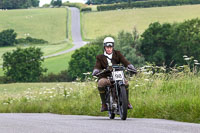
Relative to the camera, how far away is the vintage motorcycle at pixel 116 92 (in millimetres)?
9844

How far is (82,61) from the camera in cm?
9662

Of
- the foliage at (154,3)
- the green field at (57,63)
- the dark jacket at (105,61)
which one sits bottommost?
the green field at (57,63)

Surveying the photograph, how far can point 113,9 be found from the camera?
16650 cm

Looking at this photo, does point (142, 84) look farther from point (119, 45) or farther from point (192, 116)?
point (119, 45)

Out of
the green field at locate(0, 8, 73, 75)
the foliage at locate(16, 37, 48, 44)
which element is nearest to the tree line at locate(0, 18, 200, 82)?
the green field at locate(0, 8, 73, 75)

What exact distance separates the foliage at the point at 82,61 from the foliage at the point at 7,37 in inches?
1237

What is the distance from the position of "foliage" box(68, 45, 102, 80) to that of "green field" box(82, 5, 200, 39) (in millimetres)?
24945

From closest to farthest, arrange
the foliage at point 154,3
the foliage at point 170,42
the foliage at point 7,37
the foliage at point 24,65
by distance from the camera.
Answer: the foliage at point 170,42
the foliage at point 24,65
the foliage at point 7,37
the foliage at point 154,3

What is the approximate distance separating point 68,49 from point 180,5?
5279 cm

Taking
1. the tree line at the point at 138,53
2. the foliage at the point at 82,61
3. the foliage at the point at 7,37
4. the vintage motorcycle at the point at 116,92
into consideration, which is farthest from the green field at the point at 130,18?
the vintage motorcycle at the point at 116,92

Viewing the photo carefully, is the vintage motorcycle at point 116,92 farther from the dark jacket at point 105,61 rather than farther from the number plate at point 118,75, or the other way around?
the dark jacket at point 105,61

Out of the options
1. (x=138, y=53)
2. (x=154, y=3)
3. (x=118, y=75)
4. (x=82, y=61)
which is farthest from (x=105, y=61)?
(x=154, y=3)

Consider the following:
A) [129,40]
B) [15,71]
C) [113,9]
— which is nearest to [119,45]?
[129,40]

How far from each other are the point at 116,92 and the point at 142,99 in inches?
43.6
